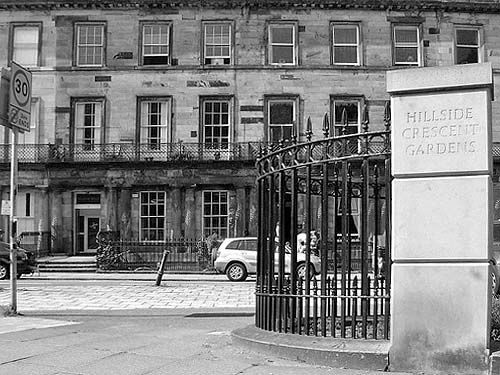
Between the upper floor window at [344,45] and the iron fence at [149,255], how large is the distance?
11.8 meters

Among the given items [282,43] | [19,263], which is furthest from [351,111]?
[19,263]

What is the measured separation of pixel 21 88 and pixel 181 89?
22.1 metres

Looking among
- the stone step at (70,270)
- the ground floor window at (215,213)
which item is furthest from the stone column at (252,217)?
the stone step at (70,270)

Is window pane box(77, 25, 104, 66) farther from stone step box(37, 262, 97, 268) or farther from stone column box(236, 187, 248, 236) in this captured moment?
stone step box(37, 262, 97, 268)

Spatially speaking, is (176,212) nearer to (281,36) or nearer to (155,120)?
(155,120)

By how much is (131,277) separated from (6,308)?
14843 millimetres

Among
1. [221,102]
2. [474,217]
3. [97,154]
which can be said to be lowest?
[474,217]

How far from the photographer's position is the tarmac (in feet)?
23.9

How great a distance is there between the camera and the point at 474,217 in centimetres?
682

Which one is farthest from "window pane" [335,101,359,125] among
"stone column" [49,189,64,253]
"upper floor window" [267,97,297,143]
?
"stone column" [49,189,64,253]

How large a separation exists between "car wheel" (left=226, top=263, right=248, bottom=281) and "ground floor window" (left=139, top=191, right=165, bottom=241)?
9824mm

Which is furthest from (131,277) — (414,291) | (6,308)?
(414,291)

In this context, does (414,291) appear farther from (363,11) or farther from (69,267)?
(363,11)

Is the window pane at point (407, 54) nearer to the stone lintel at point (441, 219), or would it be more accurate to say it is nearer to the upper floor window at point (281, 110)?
the upper floor window at point (281, 110)
